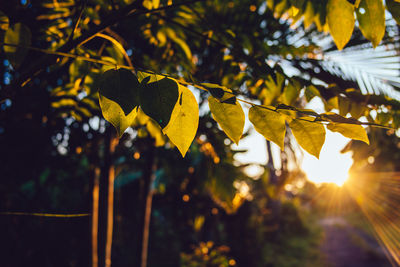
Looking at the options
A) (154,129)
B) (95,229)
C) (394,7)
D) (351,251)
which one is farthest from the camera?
(351,251)

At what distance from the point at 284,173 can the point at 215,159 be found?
5.17 feet

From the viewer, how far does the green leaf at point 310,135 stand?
47 cm

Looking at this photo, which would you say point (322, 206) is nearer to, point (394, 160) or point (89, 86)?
point (394, 160)

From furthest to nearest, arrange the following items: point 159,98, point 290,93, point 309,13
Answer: point 309,13 < point 290,93 < point 159,98

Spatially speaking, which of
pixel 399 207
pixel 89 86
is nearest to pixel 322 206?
pixel 399 207

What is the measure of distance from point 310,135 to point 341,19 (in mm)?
360

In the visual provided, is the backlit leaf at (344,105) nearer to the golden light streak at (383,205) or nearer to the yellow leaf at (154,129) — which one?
the yellow leaf at (154,129)

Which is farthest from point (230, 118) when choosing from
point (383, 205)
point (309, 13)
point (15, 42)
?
point (383, 205)

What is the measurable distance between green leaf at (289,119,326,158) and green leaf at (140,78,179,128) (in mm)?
270

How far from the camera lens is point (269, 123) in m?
0.49

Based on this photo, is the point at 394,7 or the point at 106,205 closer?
the point at 394,7

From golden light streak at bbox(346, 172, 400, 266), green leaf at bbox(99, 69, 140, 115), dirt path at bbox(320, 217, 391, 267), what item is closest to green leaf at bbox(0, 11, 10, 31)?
green leaf at bbox(99, 69, 140, 115)

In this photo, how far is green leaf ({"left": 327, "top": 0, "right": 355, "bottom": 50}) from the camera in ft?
1.95

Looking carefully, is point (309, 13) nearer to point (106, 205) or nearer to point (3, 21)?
point (3, 21)
